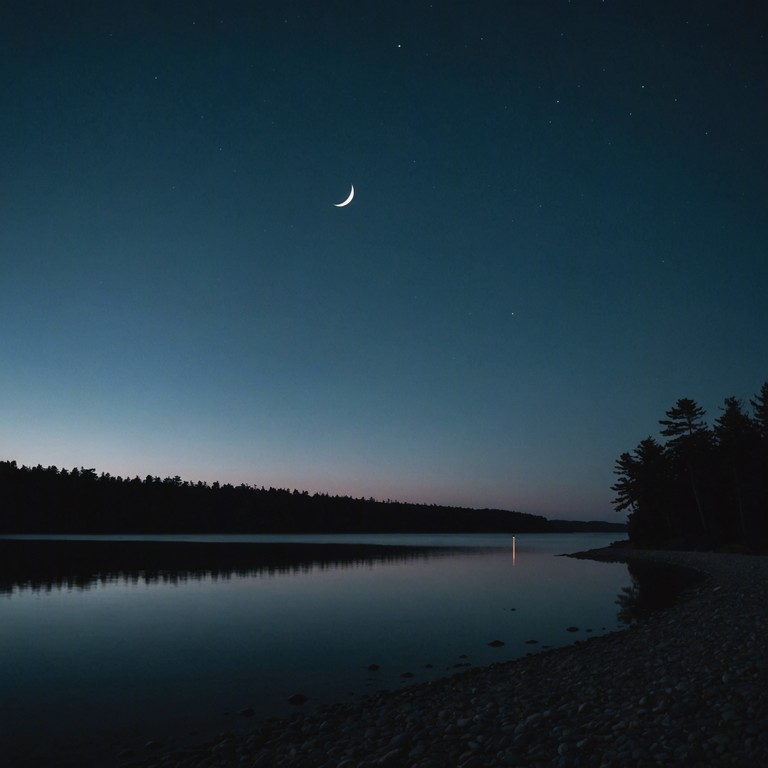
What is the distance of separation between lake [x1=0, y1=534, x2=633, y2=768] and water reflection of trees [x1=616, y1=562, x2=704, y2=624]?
989 mm

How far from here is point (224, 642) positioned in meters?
25.6

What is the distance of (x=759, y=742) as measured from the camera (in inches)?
342

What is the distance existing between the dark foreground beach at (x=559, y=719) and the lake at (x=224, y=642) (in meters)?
2.60

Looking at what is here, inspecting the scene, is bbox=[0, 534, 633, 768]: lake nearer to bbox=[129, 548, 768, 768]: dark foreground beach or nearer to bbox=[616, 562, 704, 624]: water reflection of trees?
bbox=[616, 562, 704, 624]: water reflection of trees

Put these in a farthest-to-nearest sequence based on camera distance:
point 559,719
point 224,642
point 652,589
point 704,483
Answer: point 704,483 < point 652,589 < point 224,642 < point 559,719

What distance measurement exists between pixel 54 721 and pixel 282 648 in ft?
34.4

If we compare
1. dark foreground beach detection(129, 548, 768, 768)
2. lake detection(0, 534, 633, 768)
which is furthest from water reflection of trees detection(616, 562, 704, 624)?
dark foreground beach detection(129, 548, 768, 768)

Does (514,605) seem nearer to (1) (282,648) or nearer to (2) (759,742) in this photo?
(1) (282,648)

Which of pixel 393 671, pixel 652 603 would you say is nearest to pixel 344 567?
pixel 652 603

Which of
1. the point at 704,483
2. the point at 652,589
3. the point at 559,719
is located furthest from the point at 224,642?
the point at 704,483

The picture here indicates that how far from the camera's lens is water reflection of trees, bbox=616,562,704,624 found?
30797 mm

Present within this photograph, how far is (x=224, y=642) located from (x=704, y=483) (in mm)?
67160

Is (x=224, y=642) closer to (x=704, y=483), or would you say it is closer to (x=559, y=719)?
(x=559, y=719)

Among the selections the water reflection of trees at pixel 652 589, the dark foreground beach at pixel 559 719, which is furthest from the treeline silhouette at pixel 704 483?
the dark foreground beach at pixel 559 719
